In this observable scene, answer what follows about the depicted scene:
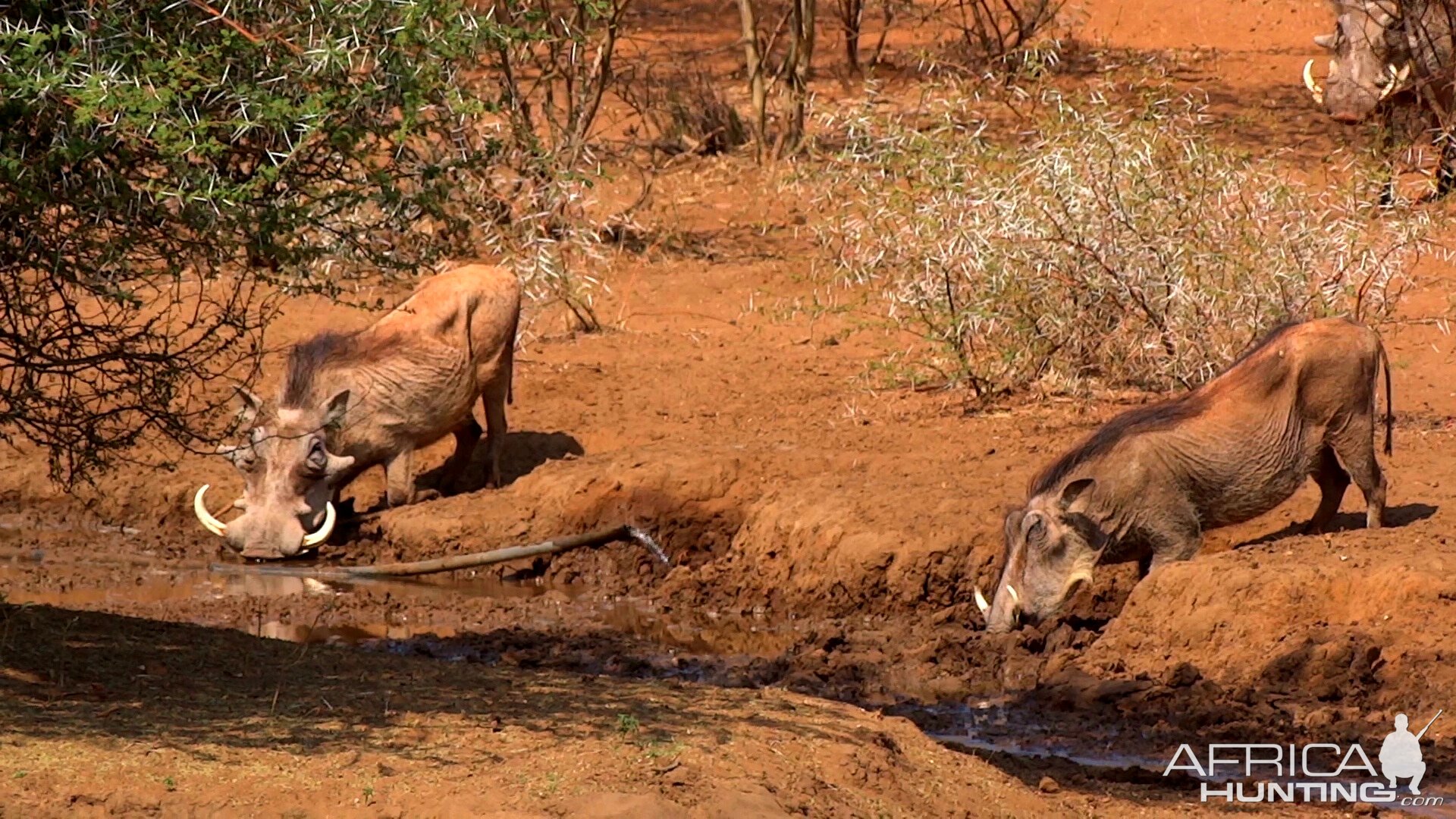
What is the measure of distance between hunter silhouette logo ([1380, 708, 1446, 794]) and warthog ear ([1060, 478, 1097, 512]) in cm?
161

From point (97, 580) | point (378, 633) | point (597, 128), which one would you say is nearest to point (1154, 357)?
point (378, 633)

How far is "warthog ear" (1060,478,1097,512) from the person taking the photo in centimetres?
768

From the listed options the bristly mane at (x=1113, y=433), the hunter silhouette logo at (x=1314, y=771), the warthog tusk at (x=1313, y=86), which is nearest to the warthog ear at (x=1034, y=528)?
the bristly mane at (x=1113, y=433)

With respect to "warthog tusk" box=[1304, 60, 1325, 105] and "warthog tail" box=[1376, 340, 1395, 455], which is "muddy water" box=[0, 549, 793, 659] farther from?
"warthog tusk" box=[1304, 60, 1325, 105]

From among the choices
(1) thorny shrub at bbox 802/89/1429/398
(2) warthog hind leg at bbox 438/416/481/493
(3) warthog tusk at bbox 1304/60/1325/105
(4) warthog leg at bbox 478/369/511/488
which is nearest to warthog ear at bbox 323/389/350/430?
(4) warthog leg at bbox 478/369/511/488

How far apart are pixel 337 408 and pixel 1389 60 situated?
23.7 ft

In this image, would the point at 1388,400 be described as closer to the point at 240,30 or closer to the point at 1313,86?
the point at 240,30

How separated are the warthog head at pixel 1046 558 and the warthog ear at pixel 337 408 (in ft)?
11.2

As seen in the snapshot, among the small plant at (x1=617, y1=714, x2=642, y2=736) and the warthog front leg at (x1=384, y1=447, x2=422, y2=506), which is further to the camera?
the warthog front leg at (x1=384, y1=447, x2=422, y2=506)

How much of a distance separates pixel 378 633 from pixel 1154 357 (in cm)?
380

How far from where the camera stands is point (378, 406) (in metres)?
9.95

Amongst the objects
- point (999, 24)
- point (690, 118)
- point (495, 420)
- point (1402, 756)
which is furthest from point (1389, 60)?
point (1402, 756)

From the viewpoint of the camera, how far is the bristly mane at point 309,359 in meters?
9.92

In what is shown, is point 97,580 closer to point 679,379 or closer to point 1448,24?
point 679,379
